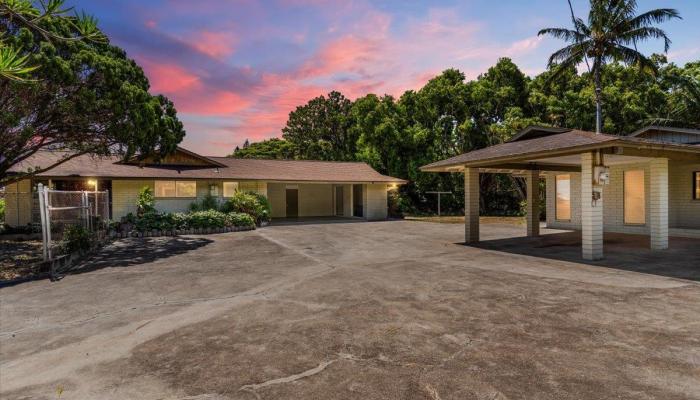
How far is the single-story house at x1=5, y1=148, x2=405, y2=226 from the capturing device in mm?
18305

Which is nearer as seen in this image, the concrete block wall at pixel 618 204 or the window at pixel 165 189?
the concrete block wall at pixel 618 204

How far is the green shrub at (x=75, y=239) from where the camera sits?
395 inches

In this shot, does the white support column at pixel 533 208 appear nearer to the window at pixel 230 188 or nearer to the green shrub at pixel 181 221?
the green shrub at pixel 181 221

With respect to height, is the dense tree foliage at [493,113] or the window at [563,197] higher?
the dense tree foliage at [493,113]

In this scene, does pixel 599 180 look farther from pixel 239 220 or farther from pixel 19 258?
pixel 19 258

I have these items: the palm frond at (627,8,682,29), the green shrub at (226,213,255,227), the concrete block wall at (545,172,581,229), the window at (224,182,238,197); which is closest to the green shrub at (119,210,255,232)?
the green shrub at (226,213,255,227)

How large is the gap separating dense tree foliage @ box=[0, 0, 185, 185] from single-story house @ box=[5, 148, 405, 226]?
5.07 m

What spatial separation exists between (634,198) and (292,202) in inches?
833

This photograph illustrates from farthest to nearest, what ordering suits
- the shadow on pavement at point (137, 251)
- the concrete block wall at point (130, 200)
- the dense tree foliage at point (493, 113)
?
1. the dense tree foliage at point (493, 113)
2. the concrete block wall at point (130, 200)
3. the shadow on pavement at point (137, 251)

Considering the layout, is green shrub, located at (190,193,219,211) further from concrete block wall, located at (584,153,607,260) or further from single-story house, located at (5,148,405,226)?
concrete block wall, located at (584,153,607,260)

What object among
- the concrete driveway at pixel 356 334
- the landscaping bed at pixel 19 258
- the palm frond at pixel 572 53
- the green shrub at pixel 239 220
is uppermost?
the palm frond at pixel 572 53

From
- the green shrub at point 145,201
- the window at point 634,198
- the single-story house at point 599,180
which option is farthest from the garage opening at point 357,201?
the window at point 634,198

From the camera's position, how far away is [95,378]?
3627 mm

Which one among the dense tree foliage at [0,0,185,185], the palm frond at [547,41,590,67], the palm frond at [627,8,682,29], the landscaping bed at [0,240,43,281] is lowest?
the landscaping bed at [0,240,43,281]
